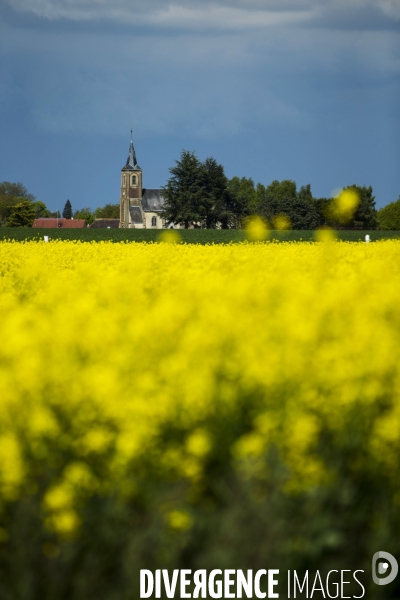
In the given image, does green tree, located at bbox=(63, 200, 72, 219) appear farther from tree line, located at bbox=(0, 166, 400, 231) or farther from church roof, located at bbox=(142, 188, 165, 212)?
tree line, located at bbox=(0, 166, 400, 231)

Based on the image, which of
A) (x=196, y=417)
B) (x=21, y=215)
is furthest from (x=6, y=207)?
(x=196, y=417)

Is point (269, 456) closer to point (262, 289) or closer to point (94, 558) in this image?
point (94, 558)

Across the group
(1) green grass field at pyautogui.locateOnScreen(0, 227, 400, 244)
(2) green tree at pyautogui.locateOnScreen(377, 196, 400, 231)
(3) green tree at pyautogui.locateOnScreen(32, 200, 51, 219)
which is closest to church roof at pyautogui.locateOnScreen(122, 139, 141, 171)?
(3) green tree at pyautogui.locateOnScreen(32, 200, 51, 219)

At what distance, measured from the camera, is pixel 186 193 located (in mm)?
91375

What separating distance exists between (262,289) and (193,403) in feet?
7.44

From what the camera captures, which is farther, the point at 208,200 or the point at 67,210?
the point at 67,210

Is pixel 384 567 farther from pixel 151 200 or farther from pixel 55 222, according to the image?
pixel 151 200

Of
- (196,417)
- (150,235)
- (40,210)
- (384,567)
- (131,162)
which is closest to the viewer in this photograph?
(384,567)

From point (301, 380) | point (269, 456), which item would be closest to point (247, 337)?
point (301, 380)

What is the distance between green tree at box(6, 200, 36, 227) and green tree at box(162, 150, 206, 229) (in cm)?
2536

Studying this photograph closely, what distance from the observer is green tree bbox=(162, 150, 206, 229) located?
91000 mm

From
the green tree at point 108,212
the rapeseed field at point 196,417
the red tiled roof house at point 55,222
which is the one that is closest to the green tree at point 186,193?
the red tiled roof house at point 55,222

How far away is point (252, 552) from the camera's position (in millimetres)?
3180

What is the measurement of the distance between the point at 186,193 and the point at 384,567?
88.7 metres
